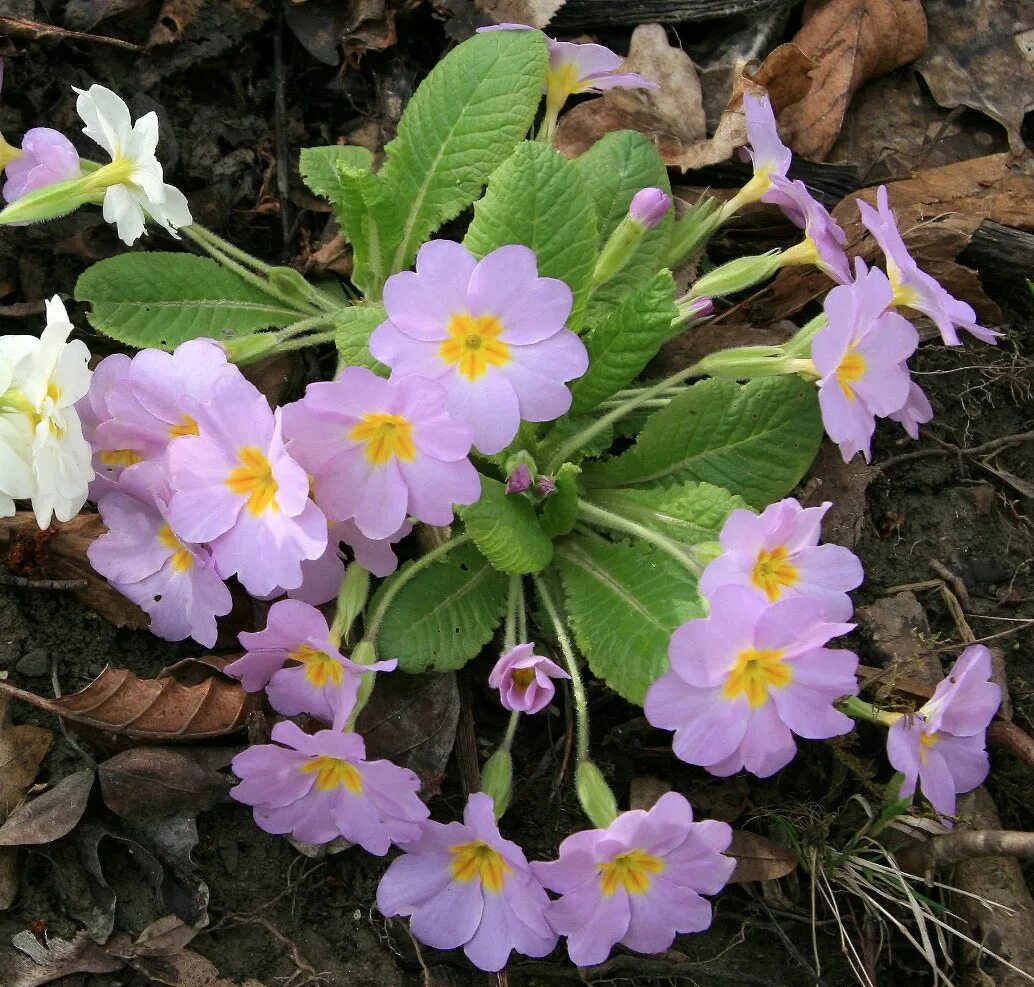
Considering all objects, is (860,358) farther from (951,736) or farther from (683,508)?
(951,736)

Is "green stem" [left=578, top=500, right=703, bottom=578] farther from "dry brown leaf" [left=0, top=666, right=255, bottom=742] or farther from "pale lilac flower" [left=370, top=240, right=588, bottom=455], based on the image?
"dry brown leaf" [left=0, top=666, right=255, bottom=742]

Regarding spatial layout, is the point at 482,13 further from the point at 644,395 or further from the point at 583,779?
the point at 583,779

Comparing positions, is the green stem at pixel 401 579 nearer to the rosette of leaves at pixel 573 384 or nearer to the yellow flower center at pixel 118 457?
the rosette of leaves at pixel 573 384

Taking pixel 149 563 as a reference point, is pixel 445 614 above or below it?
below

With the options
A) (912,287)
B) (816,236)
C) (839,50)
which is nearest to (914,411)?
(912,287)

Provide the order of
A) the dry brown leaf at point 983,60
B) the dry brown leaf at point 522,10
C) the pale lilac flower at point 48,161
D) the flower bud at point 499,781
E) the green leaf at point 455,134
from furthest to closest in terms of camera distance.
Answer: the dry brown leaf at point 983,60, the dry brown leaf at point 522,10, the green leaf at point 455,134, the pale lilac flower at point 48,161, the flower bud at point 499,781

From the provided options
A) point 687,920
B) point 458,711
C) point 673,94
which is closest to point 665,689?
point 687,920

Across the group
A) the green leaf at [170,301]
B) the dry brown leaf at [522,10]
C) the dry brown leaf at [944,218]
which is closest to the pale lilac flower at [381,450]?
the green leaf at [170,301]
